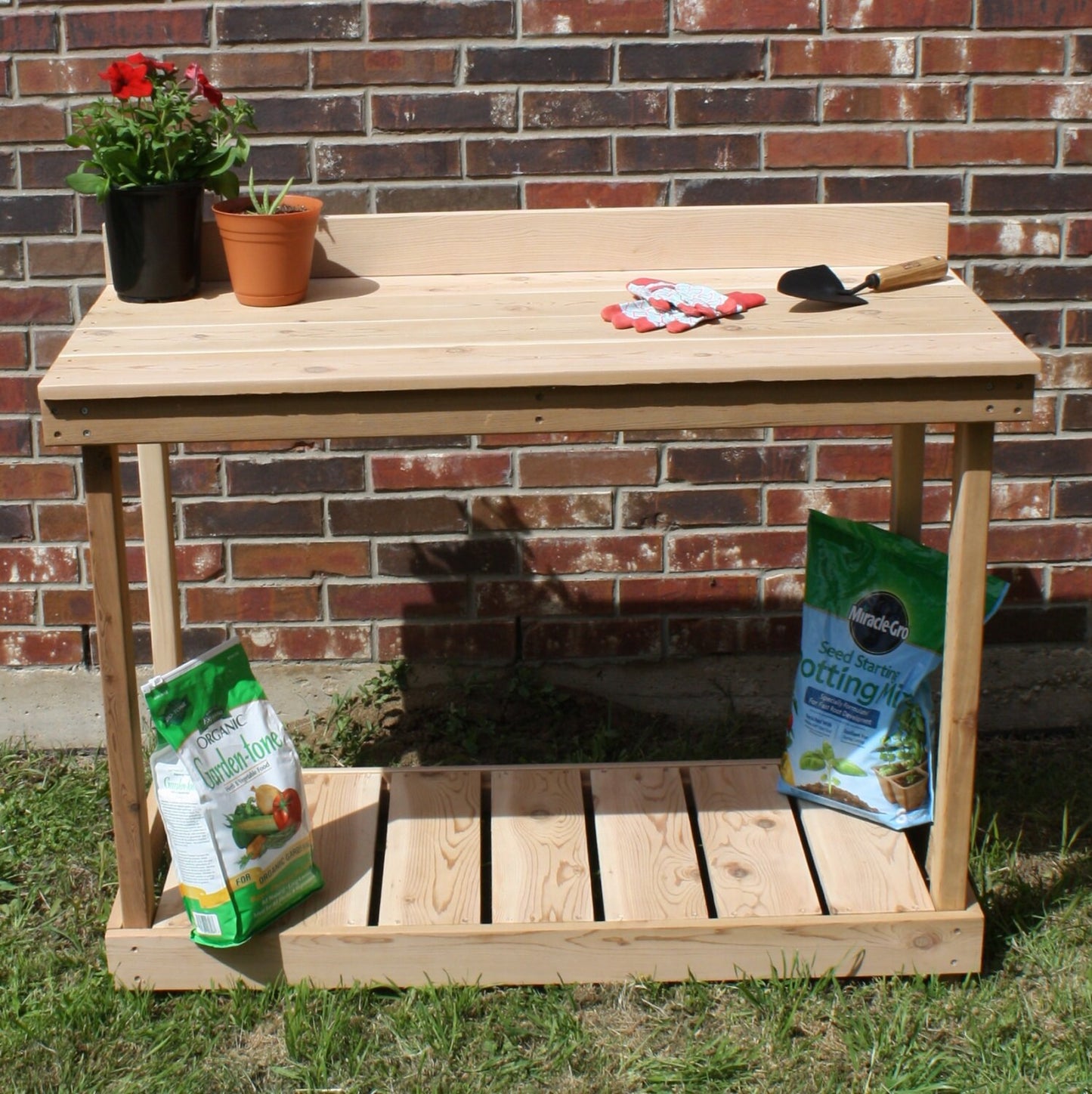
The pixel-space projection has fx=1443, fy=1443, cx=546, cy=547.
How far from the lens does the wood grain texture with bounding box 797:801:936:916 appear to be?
217 centimetres

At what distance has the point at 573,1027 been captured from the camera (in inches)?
81.4

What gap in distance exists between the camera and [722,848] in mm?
2324

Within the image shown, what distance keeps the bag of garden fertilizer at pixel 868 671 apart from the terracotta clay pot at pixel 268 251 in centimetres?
91

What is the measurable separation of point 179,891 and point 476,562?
873 mm

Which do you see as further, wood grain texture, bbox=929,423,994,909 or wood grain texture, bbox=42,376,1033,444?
wood grain texture, bbox=929,423,994,909

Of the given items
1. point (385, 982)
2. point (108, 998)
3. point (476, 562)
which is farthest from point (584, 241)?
point (108, 998)

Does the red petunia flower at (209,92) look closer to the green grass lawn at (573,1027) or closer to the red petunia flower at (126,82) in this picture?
the red petunia flower at (126,82)

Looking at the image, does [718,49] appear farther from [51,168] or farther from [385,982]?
[385,982]

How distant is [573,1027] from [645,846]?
1.15 feet

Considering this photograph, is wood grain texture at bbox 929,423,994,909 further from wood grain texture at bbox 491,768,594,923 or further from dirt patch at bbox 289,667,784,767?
dirt patch at bbox 289,667,784,767

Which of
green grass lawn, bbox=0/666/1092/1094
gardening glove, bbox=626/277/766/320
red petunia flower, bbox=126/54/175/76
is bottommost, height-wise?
green grass lawn, bbox=0/666/1092/1094

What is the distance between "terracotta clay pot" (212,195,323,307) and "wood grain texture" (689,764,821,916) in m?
1.08

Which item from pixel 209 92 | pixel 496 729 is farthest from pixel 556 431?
pixel 496 729

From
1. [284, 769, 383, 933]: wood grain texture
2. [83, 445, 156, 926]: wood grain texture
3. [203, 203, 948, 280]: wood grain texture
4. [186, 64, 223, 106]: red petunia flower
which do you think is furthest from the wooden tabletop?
[284, 769, 383, 933]: wood grain texture
